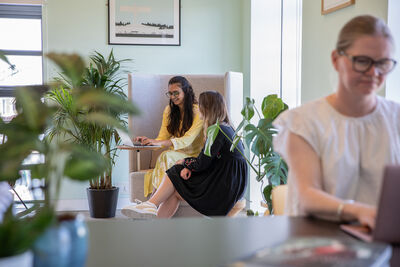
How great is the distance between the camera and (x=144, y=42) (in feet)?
18.0

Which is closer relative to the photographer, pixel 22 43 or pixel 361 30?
pixel 361 30

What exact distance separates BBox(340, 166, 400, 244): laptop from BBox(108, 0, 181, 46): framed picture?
A: 15.6 feet

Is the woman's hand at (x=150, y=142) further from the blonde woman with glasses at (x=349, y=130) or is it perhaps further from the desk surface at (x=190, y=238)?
the desk surface at (x=190, y=238)

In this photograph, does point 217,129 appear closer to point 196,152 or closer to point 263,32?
point 196,152

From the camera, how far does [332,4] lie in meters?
2.90

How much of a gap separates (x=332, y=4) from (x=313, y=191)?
190 cm

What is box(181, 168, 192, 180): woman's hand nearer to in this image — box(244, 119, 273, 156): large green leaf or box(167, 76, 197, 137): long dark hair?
box(167, 76, 197, 137): long dark hair

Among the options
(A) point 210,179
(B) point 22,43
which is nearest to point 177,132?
(A) point 210,179

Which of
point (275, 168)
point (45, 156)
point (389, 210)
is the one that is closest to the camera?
point (45, 156)

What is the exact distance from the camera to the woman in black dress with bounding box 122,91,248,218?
378cm

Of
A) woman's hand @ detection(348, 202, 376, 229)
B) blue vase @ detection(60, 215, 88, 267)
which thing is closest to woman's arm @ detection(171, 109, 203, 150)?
woman's hand @ detection(348, 202, 376, 229)

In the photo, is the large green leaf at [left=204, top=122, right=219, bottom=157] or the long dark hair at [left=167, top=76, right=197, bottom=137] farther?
the long dark hair at [left=167, top=76, right=197, bottom=137]

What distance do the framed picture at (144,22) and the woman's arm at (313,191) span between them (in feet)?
14.0

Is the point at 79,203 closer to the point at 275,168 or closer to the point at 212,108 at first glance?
the point at 212,108
